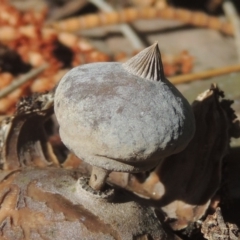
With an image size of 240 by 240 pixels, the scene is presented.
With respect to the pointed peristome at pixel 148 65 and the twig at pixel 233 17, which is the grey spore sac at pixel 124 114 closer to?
the pointed peristome at pixel 148 65

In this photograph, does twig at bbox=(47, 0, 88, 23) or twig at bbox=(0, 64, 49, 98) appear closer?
twig at bbox=(0, 64, 49, 98)

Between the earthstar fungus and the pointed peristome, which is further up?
the pointed peristome

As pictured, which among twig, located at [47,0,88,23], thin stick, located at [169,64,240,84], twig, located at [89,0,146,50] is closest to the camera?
thin stick, located at [169,64,240,84]

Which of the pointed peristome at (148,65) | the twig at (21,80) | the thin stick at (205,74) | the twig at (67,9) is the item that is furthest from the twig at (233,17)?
the pointed peristome at (148,65)

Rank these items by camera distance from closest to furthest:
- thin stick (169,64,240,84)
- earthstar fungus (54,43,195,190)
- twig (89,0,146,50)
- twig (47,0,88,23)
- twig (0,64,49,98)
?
earthstar fungus (54,43,195,190)
twig (0,64,49,98)
thin stick (169,64,240,84)
twig (89,0,146,50)
twig (47,0,88,23)

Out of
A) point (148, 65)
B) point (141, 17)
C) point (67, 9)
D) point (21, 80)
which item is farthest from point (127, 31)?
point (148, 65)

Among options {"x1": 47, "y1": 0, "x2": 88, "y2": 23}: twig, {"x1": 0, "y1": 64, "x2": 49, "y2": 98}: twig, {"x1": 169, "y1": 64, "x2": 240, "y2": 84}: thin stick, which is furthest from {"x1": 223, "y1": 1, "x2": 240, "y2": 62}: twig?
{"x1": 0, "y1": 64, "x2": 49, "y2": 98}: twig

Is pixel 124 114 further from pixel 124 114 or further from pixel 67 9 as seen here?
pixel 67 9

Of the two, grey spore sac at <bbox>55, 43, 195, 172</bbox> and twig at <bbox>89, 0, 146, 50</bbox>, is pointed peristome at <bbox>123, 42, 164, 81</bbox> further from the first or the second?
twig at <bbox>89, 0, 146, 50</bbox>
